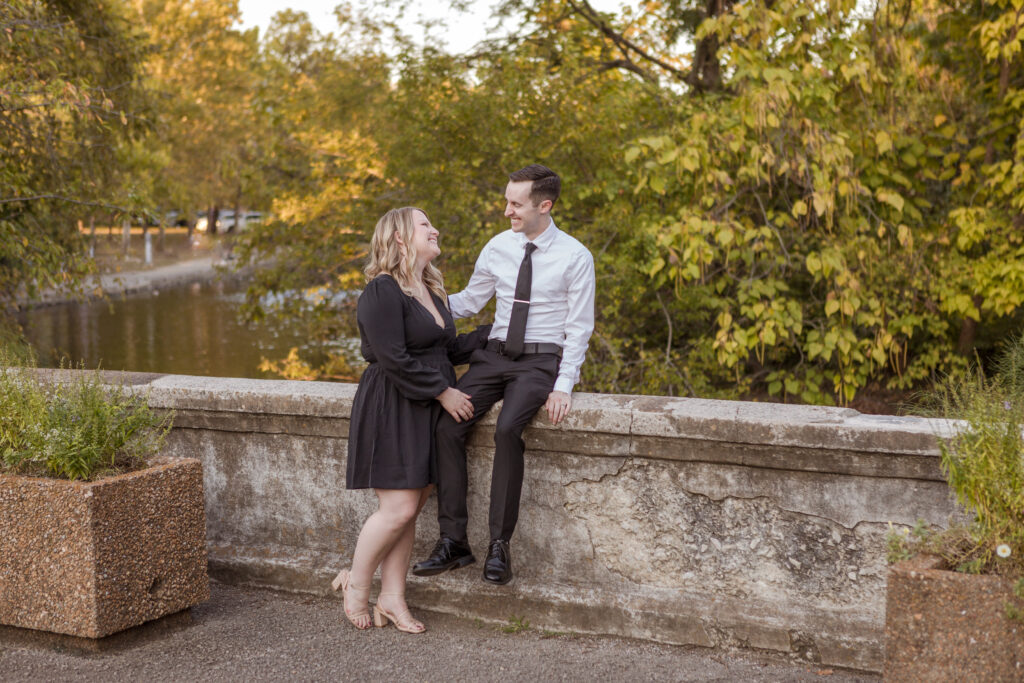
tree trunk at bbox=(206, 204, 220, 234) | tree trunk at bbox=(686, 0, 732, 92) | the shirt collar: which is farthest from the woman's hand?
tree trunk at bbox=(206, 204, 220, 234)

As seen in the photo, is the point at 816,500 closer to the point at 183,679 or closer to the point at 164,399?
the point at 183,679

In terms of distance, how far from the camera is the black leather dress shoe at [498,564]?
3867mm

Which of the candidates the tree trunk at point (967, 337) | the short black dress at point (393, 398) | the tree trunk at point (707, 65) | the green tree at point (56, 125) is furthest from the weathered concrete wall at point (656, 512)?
the tree trunk at point (707, 65)

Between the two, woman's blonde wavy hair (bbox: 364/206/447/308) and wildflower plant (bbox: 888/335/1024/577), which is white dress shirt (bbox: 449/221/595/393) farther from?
wildflower plant (bbox: 888/335/1024/577)

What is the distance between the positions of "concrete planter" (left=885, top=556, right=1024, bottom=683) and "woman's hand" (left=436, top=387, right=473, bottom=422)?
1785mm

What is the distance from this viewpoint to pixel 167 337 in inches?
860

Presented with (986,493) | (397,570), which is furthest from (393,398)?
(986,493)

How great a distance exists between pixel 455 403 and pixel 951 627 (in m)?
1.98

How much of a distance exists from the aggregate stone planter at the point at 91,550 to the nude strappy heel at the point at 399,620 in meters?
0.81

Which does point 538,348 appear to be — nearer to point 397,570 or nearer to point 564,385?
point 564,385

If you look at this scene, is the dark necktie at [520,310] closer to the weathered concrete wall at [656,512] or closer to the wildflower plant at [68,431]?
the weathered concrete wall at [656,512]

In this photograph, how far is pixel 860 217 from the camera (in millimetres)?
7379

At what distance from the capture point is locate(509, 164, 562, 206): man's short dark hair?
414 centimetres

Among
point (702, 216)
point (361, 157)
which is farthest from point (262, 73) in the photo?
point (702, 216)
